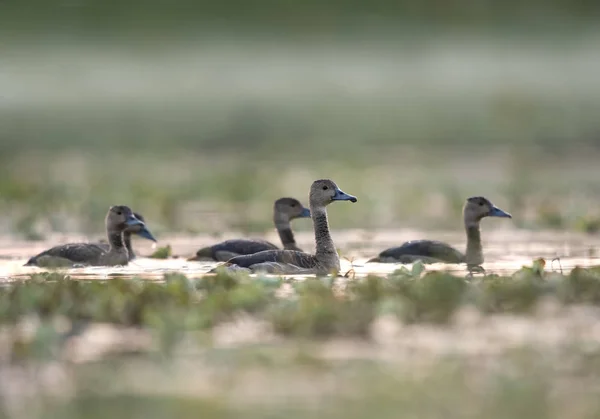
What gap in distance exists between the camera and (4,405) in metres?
8.62

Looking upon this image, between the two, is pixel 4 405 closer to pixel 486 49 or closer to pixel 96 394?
pixel 96 394

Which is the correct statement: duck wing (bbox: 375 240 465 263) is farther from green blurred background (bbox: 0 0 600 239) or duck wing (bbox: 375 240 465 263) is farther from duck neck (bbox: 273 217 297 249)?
green blurred background (bbox: 0 0 600 239)

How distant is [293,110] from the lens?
37.6m

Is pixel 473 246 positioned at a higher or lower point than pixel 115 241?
lower

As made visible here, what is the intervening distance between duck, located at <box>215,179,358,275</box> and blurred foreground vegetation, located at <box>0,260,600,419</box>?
122 centimetres

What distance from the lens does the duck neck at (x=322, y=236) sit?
1419cm

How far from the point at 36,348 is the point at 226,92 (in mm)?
31661

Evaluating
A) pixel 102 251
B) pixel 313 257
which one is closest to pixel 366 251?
pixel 313 257

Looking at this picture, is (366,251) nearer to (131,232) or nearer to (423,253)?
(423,253)

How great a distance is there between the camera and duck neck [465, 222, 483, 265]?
1515 centimetres

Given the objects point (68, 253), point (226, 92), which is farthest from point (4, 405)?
point (226, 92)

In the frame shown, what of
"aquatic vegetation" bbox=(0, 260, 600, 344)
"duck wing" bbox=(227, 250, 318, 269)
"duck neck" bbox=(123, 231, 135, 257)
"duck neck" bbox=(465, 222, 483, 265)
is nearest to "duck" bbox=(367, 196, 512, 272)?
"duck neck" bbox=(465, 222, 483, 265)

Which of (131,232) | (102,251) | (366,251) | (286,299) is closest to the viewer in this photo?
(286,299)

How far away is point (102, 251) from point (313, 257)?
8.15 feet
